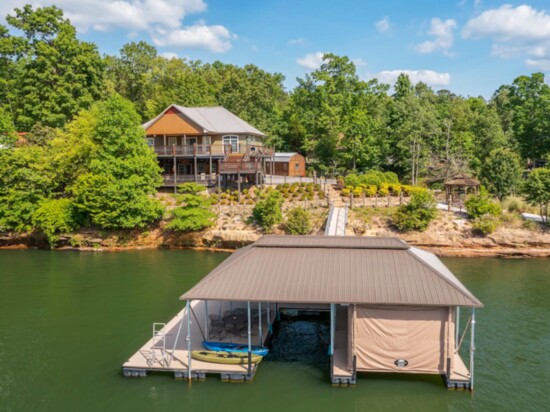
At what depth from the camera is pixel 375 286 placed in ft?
57.4

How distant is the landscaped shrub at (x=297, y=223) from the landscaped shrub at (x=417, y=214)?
7.73 m

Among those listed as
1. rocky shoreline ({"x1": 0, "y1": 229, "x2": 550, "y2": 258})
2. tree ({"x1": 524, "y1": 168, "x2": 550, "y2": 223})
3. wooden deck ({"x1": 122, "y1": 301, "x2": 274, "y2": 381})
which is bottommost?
wooden deck ({"x1": 122, "y1": 301, "x2": 274, "y2": 381})

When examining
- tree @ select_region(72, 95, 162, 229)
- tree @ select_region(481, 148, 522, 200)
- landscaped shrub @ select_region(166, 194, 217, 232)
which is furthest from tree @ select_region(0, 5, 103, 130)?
tree @ select_region(481, 148, 522, 200)

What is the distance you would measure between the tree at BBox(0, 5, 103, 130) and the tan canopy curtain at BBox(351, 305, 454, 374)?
167 feet

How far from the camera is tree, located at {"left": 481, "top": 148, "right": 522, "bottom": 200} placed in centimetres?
4494

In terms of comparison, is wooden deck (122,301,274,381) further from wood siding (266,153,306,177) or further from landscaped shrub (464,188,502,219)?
wood siding (266,153,306,177)

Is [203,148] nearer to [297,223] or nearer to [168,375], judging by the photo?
[297,223]

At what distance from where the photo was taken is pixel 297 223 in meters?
39.5

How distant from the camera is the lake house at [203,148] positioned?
50125 millimetres

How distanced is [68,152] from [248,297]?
35.0 metres

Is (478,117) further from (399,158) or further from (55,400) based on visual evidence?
(55,400)

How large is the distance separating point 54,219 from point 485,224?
123ft

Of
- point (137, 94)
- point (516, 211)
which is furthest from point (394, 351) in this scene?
point (137, 94)

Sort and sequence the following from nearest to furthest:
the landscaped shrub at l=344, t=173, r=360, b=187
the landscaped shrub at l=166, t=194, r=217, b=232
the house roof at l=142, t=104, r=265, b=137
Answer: the landscaped shrub at l=166, t=194, r=217, b=232, the landscaped shrub at l=344, t=173, r=360, b=187, the house roof at l=142, t=104, r=265, b=137
